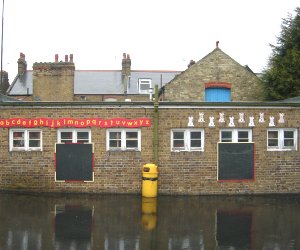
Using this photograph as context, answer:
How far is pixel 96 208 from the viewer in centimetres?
1102

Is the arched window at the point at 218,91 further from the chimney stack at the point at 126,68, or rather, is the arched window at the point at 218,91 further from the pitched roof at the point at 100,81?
the chimney stack at the point at 126,68

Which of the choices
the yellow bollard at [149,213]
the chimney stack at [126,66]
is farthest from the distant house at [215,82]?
the chimney stack at [126,66]

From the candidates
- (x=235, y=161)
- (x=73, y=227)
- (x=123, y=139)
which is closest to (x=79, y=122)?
(x=123, y=139)

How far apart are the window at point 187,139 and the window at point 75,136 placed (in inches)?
126

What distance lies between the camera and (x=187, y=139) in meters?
13.5

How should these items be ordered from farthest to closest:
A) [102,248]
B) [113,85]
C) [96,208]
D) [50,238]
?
[113,85] → [96,208] → [50,238] → [102,248]

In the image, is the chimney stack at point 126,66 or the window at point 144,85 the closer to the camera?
the window at point 144,85

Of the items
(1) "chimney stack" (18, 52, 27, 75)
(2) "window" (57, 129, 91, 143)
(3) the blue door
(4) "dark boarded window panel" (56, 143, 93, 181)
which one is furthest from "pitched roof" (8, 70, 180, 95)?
(4) "dark boarded window panel" (56, 143, 93, 181)

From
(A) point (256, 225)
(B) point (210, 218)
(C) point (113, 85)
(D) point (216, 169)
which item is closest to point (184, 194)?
(D) point (216, 169)

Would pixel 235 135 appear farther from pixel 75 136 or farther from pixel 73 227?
pixel 73 227

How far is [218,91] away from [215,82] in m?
0.72

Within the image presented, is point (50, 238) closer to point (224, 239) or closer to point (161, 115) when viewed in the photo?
point (224, 239)

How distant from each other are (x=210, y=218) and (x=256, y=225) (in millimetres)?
1265

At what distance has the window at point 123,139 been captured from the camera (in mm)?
13453
